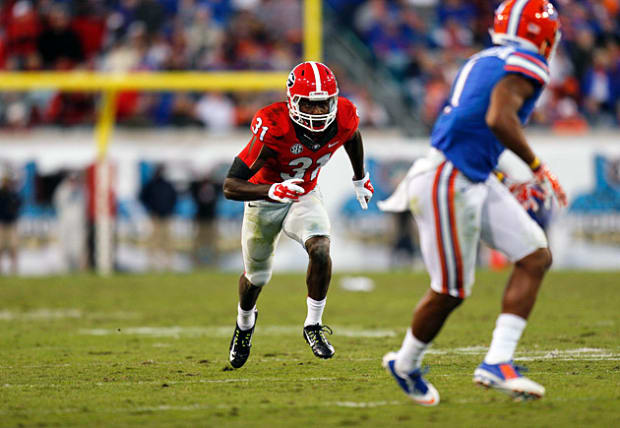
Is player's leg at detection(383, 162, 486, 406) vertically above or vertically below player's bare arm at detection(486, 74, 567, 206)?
below

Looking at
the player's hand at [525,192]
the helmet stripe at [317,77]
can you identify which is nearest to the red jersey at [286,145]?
the helmet stripe at [317,77]

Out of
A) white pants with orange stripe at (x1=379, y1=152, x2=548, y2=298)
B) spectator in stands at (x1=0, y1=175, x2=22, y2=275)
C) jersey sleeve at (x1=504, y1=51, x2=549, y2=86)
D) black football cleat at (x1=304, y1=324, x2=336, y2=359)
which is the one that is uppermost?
jersey sleeve at (x1=504, y1=51, x2=549, y2=86)

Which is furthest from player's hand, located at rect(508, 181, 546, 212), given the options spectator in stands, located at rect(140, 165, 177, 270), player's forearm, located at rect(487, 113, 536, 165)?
spectator in stands, located at rect(140, 165, 177, 270)

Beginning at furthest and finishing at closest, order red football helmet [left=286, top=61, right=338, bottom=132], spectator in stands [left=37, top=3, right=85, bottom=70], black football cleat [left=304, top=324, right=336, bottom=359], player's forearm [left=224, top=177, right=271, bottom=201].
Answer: spectator in stands [left=37, top=3, right=85, bottom=70] < black football cleat [left=304, top=324, right=336, bottom=359] < red football helmet [left=286, top=61, right=338, bottom=132] < player's forearm [left=224, top=177, right=271, bottom=201]

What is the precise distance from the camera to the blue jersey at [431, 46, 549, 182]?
4.36m

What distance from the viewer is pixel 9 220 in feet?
46.5

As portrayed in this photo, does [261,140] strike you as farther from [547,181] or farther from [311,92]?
[547,181]

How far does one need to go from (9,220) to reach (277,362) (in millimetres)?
9184

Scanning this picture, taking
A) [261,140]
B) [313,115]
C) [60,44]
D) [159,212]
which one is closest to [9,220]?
[159,212]

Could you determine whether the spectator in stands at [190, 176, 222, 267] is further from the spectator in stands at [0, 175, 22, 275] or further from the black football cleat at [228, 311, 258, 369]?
the black football cleat at [228, 311, 258, 369]

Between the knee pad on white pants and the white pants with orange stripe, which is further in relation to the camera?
the knee pad on white pants

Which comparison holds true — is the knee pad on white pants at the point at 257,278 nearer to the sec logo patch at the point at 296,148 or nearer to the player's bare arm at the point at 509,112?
the sec logo patch at the point at 296,148

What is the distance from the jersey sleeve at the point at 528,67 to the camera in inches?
169

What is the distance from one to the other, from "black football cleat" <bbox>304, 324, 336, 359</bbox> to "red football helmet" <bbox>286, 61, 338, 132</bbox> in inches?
44.9
